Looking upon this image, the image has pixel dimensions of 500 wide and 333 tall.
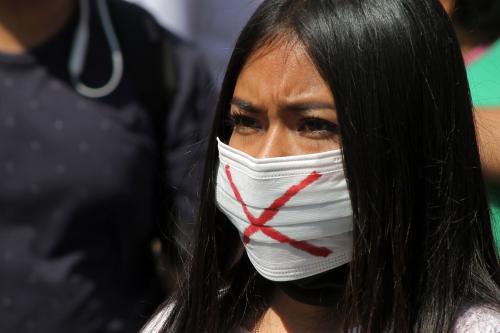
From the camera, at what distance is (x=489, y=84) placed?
7.96 feet

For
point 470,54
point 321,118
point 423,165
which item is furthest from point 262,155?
point 470,54

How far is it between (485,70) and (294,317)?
882 mm

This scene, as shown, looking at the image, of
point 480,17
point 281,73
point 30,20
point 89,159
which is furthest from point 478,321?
point 30,20

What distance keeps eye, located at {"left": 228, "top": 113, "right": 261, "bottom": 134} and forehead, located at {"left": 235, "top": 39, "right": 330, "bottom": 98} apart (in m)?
0.05

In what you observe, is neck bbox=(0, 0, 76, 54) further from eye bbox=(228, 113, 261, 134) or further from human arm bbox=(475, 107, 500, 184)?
human arm bbox=(475, 107, 500, 184)

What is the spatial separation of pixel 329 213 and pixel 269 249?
15 centimetres

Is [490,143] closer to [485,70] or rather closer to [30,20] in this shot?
[485,70]

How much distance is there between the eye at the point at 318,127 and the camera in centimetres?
179

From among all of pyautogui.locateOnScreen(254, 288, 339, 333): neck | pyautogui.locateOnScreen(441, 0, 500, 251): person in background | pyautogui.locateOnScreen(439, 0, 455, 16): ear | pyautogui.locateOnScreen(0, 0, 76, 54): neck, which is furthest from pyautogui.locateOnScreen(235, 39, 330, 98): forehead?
pyautogui.locateOnScreen(0, 0, 76, 54): neck

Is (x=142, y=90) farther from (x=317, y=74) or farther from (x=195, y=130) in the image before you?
(x=317, y=74)

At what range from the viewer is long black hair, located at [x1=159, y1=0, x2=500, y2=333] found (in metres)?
1.76

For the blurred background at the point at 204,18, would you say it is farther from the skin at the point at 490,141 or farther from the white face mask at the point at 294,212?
the white face mask at the point at 294,212

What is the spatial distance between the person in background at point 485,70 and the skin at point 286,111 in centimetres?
50

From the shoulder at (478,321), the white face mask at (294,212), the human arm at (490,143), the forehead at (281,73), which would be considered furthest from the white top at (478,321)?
the human arm at (490,143)
